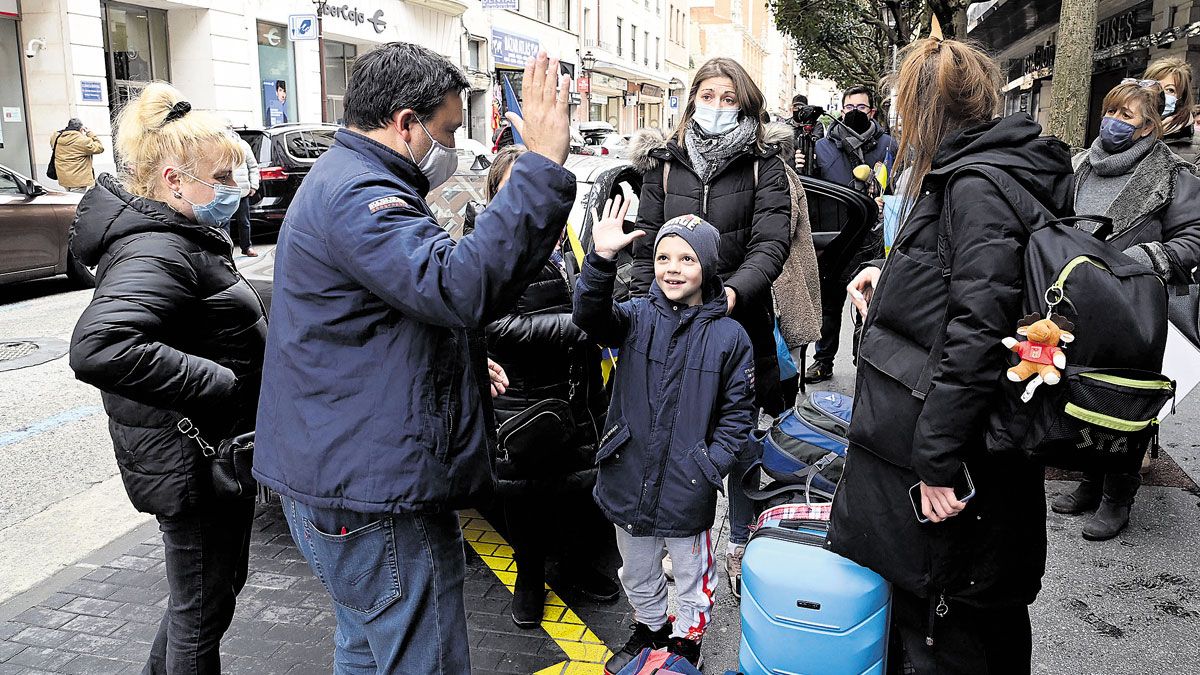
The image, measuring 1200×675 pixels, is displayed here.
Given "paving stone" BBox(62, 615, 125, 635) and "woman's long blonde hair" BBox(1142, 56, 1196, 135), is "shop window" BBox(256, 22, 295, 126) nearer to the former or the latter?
"paving stone" BBox(62, 615, 125, 635)

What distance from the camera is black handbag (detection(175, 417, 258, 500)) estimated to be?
254 centimetres

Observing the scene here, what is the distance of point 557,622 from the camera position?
3592mm

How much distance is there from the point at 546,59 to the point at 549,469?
192 cm

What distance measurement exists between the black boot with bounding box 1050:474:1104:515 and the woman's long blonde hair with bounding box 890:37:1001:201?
2.74 metres

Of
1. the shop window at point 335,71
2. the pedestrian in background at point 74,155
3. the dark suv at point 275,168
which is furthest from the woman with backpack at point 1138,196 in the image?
the shop window at point 335,71

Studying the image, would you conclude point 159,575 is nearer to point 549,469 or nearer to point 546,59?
point 549,469

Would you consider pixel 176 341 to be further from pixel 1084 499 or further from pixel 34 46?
pixel 34 46

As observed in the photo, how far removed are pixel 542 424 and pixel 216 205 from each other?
1.35 metres

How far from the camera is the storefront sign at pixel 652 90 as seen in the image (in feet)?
194

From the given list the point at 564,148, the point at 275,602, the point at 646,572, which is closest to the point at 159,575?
the point at 275,602

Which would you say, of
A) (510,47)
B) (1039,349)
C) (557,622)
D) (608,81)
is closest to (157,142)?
(557,622)

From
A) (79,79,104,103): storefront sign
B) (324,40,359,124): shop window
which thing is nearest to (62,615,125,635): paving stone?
(79,79,104,103): storefront sign

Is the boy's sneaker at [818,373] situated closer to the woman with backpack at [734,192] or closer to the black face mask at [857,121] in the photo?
the black face mask at [857,121]

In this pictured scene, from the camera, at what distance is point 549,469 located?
3518mm
